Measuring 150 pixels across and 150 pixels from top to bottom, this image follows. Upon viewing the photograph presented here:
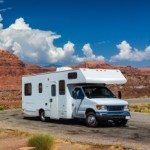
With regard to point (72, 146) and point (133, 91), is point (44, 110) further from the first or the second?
point (133, 91)

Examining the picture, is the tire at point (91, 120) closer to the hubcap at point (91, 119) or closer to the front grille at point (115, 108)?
the hubcap at point (91, 119)

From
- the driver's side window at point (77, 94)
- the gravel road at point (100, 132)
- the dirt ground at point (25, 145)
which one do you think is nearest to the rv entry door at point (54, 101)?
the gravel road at point (100, 132)

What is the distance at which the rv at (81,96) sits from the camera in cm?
2145

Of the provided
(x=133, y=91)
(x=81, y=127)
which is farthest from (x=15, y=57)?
(x=81, y=127)

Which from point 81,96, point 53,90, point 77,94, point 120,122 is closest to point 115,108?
point 120,122

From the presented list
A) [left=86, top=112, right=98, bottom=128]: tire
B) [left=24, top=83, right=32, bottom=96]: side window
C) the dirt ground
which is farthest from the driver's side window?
the dirt ground

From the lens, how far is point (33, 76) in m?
26.3

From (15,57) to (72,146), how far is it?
71.7 metres

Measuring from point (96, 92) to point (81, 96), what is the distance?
72 centimetres

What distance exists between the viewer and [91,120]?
21703mm

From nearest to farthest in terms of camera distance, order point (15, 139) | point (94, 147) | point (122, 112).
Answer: point (94, 147) < point (15, 139) < point (122, 112)

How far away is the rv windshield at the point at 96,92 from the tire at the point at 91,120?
92 centimetres

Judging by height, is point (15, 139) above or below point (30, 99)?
below

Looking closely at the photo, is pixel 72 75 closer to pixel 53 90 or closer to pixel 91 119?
pixel 53 90
